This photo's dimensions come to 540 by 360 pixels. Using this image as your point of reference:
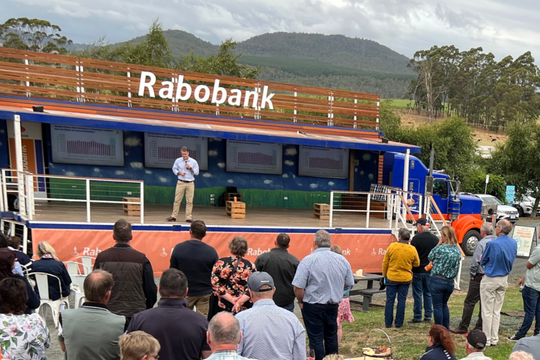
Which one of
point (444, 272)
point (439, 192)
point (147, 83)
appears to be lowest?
point (439, 192)

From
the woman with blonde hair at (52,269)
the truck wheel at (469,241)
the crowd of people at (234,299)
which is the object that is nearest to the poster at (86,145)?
the crowd of people at (234,299)

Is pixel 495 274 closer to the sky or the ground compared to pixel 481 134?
closer to the sky

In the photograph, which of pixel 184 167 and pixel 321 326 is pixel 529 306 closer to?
pixel 321 326

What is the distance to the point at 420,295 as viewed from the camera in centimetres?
827

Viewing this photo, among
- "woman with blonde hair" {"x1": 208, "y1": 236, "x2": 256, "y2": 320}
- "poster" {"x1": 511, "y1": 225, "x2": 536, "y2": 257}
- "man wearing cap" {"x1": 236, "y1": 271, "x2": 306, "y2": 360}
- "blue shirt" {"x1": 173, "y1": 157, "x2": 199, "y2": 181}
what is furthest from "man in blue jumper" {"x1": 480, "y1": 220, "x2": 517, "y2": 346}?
"poster" {"x1": 511, "y1": 225, "x2": 536, "y2": 257}

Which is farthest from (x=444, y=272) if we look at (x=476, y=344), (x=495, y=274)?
(x=476, y=344)

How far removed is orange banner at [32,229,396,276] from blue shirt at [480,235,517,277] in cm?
573

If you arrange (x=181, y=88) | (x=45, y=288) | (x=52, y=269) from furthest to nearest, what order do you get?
(x=181, y=88)
(x=45, y=288)
(x=52, y=269)

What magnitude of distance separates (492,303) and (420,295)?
1.45m

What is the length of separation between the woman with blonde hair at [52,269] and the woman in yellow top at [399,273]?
522cm

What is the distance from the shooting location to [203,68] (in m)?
44.8

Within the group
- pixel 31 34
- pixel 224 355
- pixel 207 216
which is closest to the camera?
pixel 224 355

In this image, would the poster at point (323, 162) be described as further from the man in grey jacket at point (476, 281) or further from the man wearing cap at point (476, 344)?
the man wearing cap at point (476, 344)

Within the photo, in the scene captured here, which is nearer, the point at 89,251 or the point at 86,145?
the point at 89,251
